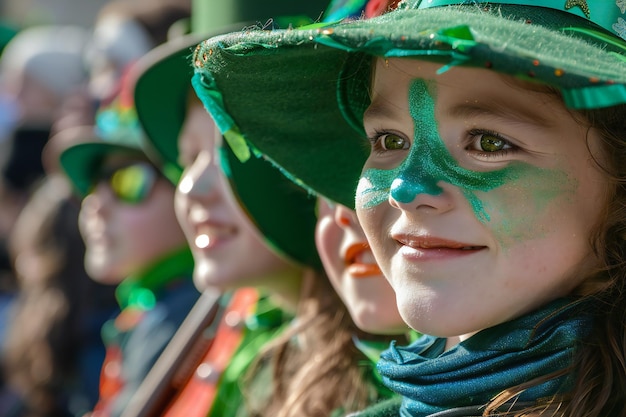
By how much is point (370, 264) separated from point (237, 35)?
0.73 m

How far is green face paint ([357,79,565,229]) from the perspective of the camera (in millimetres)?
1374

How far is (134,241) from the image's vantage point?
141 inches

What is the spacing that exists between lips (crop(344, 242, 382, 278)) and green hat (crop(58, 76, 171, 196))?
60.1 inches

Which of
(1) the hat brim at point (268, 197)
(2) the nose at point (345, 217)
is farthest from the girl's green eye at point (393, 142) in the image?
(1) the hat brim at point (268, 197)

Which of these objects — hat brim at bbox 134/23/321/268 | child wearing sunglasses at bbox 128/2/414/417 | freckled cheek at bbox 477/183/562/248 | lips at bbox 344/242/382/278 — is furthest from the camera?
hat brim at bbox 134/23/321/268

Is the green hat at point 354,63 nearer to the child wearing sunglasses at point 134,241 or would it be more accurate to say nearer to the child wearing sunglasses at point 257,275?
the child wearing sunglasses at point 257,275

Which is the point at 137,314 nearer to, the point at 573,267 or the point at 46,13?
the point at 573,267

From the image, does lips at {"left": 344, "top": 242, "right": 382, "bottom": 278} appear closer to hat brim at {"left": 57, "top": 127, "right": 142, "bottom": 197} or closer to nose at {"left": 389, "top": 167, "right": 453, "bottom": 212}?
nose at {"left": 389, "top": 167, "right": 453, "bottom": 212}

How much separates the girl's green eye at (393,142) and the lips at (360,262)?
48cm

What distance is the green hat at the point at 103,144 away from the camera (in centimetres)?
361

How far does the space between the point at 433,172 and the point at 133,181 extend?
2.39 metres

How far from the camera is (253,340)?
295cm

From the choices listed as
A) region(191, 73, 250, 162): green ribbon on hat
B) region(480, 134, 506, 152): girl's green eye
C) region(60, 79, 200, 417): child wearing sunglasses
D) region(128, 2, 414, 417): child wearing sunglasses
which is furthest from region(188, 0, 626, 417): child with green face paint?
region(60, 79, 200, 417): child wearing sunglasses

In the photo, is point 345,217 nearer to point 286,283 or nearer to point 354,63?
point 354,63
